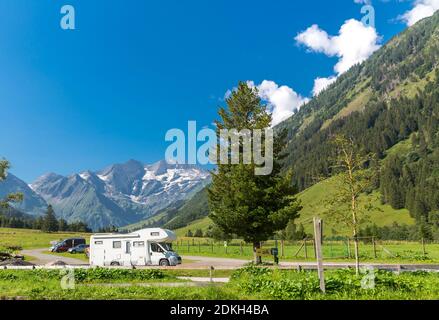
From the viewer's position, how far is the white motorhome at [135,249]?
42969 mm

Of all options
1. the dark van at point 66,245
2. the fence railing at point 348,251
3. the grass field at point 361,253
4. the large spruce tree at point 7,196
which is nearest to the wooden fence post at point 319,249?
the large spruce tree at point 7,196

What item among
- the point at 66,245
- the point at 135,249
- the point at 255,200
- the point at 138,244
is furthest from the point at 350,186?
the point at 66,245

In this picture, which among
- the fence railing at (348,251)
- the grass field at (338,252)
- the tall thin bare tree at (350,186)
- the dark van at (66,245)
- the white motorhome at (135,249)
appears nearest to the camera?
the tall thin bare tree at (350,186)

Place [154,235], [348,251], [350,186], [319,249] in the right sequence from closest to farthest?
[319,249]
[350,186]
[154,235]
[348,251]

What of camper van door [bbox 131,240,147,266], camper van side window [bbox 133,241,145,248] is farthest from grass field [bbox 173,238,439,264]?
camper van side window [bbox 133,241,145,248]

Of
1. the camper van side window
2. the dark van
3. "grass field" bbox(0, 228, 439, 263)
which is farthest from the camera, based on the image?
the dark van

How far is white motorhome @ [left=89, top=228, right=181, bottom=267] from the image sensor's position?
43.0m

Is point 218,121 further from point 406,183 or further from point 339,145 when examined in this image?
point 406,183

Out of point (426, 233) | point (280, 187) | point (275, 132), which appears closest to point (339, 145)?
point (280, 187)

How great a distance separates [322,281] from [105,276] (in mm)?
14537

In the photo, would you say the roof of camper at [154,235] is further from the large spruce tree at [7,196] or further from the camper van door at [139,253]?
the large spruce tree at [7,196]

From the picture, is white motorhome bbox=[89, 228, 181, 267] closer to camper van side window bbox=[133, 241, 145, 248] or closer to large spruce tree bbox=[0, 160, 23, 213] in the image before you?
camper van side window bbox=[133, 241, 145, 248]

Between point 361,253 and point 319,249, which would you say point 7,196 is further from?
point 361,253

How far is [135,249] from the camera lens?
4359 centimetres
